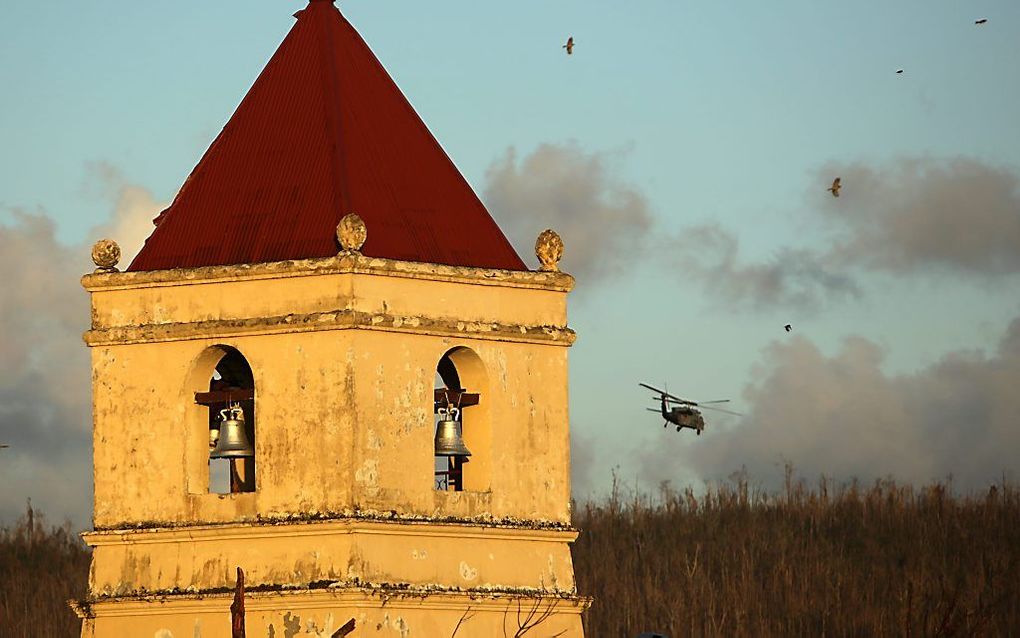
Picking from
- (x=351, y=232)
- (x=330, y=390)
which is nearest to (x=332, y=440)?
(x=330, y=390)

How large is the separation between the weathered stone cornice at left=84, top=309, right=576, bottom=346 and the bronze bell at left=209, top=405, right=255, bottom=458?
0.80 metres

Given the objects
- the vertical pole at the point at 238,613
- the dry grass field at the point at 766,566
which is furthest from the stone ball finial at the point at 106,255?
the dry grass field at the point at 766,566

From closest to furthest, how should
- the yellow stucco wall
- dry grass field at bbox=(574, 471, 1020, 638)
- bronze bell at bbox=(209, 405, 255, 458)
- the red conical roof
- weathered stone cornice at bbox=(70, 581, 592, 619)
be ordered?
1. weathered stone cornice at bbox=(70, 581, 592, 619)
2. the yellow stucco wall
3. bronze bell at bbox=(209, 405, 255, 458)
4. the red conical roof
5. dry grass field at bbox=(574, 471, 1020, 638)

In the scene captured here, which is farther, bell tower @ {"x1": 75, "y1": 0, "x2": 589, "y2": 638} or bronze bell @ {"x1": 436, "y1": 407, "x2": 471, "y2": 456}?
bronze bell @ {"x1": 436, "y1": 407, "x2": 471, "y2": 456}

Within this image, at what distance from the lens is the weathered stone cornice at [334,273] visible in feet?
69.3

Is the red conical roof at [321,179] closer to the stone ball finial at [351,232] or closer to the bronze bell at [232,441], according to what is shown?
the stone ball finial at [351,232]

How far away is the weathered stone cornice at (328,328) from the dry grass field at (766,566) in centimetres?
1473

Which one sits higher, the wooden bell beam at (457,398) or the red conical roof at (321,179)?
the red conical roof at (321,179)

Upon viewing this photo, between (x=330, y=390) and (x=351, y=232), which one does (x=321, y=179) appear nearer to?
(x=351, y=232)

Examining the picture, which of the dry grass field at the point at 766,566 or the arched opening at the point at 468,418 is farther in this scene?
the dry grass field at the point at 766,566

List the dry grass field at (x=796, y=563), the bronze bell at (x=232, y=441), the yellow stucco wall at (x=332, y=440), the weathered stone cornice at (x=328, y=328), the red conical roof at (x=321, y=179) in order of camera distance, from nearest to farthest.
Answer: the yellow stucco wall at (x=332, y=440)
the weathered stone cornice at (x=328, y=328)
the bronze bell at (x=232, y=441)
the red conical roof at (x=321, y=179)
the dry grass field at (x=796, y=563)

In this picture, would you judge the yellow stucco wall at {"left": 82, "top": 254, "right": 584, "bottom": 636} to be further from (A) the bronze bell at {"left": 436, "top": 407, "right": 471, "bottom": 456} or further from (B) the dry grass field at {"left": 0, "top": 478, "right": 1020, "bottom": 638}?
(B) the dry grass field at {"left": 0, "top": 478, "right": 1020, "bottom": 638}

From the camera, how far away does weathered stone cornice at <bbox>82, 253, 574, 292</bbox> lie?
69.3 ft

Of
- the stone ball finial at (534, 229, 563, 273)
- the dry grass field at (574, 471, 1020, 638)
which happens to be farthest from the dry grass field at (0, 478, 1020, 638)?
the stone ball finial at (534, 229, 563, 273)
